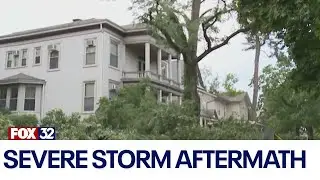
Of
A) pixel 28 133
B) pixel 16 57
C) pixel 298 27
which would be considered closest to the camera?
pixel 298 27

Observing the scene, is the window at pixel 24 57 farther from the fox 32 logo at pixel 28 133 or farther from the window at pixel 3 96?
the fox 32 logo at pixel 28 133

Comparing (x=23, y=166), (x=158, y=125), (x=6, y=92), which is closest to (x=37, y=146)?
(x=23, y=166)

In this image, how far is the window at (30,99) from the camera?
28.0 metres

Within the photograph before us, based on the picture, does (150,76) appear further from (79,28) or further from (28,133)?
(28,133)

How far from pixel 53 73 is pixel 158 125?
1718 centimetres

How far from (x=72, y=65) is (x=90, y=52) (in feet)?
4.68

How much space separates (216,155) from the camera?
5.91 meters

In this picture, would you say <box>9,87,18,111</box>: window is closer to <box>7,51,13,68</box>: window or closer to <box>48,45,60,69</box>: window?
<box>7,51,13,68</box>: window

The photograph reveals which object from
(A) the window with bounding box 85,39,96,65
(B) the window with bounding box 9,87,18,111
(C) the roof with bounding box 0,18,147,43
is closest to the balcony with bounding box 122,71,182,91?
(A) the window with bounding box 85,39,96,65

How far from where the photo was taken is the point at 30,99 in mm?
28172

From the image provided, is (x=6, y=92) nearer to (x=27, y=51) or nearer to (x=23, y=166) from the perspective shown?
(x=27, y=51)

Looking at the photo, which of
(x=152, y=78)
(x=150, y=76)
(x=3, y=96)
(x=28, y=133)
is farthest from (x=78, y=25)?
(x=28, y=133)

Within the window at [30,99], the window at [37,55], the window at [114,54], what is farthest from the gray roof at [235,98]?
the window at [30,99]

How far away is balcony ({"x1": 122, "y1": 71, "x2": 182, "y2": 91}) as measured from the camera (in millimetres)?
27438
